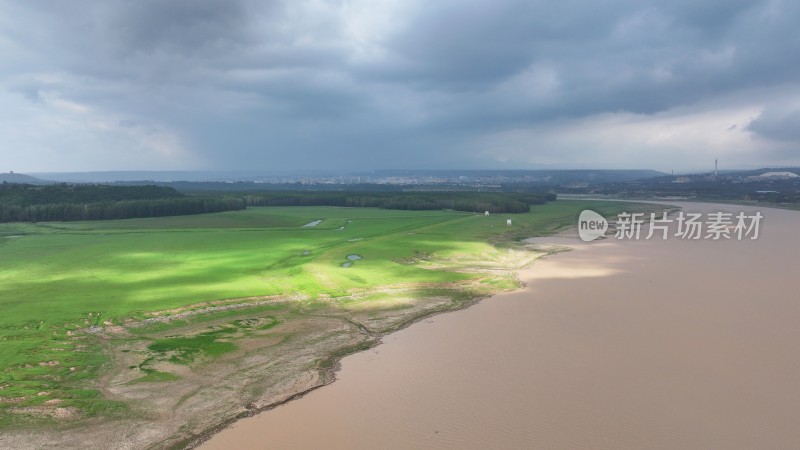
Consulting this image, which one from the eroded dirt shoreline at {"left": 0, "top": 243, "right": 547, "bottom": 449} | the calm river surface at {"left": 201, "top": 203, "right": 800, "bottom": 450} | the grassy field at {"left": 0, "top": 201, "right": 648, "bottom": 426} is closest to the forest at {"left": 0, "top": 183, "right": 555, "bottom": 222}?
the grassy field at {"left": 0, "top": 201, "right": 648, "bottom": 426}

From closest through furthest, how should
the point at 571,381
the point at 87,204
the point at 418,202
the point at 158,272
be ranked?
the point at 571,381 < the point at 158,272 < the point at 87,204 < the point at 418,202

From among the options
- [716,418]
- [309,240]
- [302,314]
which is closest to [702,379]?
[716,418]

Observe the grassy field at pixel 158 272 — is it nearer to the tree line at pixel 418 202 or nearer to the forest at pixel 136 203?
the forest at pixel 136 203

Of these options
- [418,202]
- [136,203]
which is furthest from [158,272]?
[418,202]

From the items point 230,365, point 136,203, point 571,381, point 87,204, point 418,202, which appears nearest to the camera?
point 571,381

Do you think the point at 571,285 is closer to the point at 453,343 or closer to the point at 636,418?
the point at 453,343

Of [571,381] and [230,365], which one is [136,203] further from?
[571,381]
